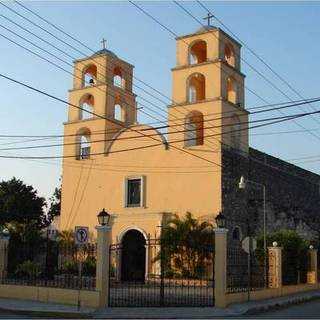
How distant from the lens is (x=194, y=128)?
108 ft

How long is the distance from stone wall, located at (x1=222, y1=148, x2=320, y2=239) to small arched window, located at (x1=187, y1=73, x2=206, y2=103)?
4.35 metres

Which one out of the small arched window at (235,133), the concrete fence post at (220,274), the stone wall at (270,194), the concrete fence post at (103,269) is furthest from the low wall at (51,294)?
the small arched window at (235,133)

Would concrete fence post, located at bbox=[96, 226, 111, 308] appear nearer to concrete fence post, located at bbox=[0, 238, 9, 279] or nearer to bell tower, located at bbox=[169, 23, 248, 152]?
concrete fence post, located at bbox=[0, 238, 9, 279]

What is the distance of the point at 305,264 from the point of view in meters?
28.7

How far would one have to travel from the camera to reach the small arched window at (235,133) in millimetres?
32344

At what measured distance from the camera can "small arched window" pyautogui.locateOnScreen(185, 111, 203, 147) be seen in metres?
32.2

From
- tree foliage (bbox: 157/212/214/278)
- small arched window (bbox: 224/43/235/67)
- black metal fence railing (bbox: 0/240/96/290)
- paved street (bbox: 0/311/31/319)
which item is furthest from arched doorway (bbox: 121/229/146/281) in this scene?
paved street (bbox: 0/311/31/319)

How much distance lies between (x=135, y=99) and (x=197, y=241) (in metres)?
12.9

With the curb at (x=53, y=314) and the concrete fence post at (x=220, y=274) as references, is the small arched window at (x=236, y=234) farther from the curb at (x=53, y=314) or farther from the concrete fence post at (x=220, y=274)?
the curb at (x=53, y=314)

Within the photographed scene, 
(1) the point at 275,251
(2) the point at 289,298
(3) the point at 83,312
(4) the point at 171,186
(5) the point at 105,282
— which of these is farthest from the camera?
(4) the point at 171,186

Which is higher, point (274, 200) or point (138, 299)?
point (274, 200)

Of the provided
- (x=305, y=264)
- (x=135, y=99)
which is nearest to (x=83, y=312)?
(x=305, y=264)

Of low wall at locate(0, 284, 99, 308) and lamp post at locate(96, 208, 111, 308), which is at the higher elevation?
lamp post at locate(96, 208, 111, 308)

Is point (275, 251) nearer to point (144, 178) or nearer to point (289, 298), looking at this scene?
point (289, 298)
